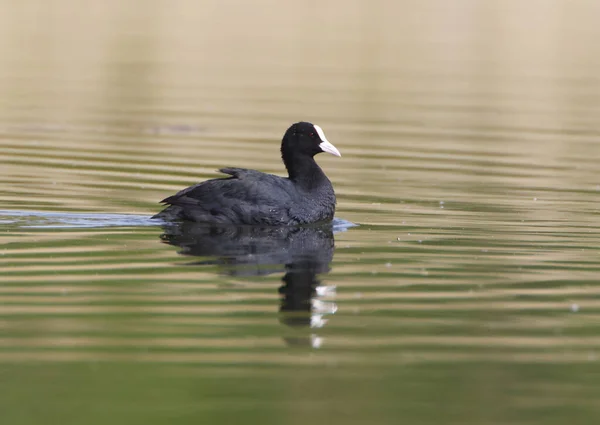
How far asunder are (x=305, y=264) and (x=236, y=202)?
253 cm

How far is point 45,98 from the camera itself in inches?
1126

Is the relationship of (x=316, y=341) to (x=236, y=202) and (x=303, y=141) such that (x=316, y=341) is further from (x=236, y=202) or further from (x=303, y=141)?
(x=303, y=141)

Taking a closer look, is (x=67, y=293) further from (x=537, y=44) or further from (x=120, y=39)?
(x=537, y=44)

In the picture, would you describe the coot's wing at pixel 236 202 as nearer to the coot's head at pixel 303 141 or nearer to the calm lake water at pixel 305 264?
the calm lake water at pixel 305 264

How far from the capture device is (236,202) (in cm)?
1420

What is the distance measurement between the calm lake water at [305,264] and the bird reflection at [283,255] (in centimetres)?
4

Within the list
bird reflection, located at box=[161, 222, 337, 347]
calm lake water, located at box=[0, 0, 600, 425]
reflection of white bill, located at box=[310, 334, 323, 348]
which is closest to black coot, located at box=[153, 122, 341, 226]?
bird reflection, located at box=[161, 222, 337, 347]

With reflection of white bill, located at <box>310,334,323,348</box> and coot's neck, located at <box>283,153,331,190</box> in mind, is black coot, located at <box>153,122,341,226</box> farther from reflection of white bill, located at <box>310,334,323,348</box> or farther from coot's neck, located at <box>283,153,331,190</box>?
reflection of white bill, located at <box>310,334,323,348</box>

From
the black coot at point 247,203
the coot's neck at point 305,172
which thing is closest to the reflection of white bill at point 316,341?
the black coot at point 247,203

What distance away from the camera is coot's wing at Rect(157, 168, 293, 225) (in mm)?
14164

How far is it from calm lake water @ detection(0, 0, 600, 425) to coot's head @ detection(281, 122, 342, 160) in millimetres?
911

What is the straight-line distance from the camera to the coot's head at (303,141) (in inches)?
616

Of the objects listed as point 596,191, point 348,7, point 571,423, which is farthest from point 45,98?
point 348,7

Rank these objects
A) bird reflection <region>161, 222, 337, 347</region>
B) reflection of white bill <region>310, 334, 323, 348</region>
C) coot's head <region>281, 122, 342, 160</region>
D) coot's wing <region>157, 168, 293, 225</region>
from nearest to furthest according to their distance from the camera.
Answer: reflection of white bill <region>310, 334, 323, 348</region> → bird reflection <region>161, 222, 337, 347</region> → coot's wing <region>157, 168, 293, 225</region> → coot's head <region>281, 122, 342, 160</region>
